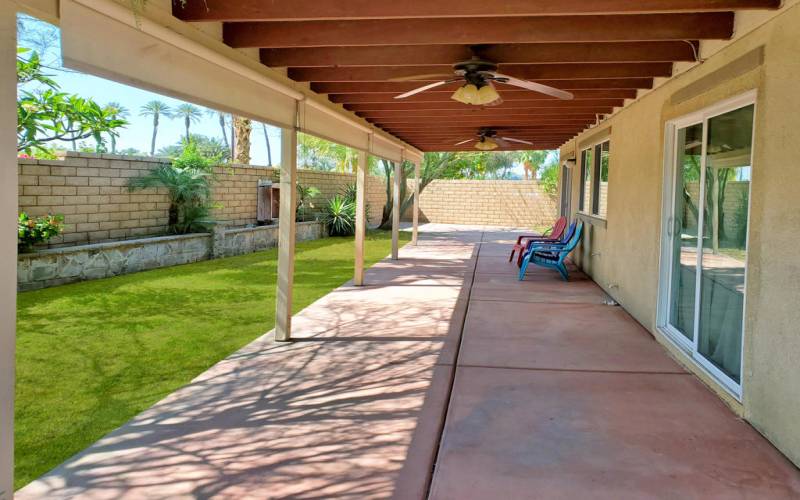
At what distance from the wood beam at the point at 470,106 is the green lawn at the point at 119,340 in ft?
8.20

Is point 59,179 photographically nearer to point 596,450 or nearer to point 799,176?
point 596,450

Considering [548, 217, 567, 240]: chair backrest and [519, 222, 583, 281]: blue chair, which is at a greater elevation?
[548, 217, 567, 240]: chair backrest

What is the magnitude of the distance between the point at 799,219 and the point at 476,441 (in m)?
2.05

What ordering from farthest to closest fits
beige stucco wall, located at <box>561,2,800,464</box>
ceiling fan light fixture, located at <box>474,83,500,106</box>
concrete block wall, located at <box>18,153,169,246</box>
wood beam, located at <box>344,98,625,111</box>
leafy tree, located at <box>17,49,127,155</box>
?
concrete block wall, located at <box>18,153,169,246</box>
wood beam, located at <box>344,98,625,111</box>
leafy tree, located at <box>17,49,127,155</box>
ceiling fan light fixture, located at <box>474,83,500,106</box>
beige stucco wall, located at <box>561,2,800,464</box>

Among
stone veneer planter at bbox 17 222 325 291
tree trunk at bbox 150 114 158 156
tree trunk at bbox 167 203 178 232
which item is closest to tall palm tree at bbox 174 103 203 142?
tree trunk at bbox 150 114 158 156

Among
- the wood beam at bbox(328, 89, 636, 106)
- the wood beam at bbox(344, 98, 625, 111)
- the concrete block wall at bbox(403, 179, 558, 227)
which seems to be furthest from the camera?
the concrete block wall at bbox(403, 179, 558, 227)

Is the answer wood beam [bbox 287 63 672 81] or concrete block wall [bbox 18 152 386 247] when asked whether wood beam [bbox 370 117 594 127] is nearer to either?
wood beam [bbox 287 63 672 81]

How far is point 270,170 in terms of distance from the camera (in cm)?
1461

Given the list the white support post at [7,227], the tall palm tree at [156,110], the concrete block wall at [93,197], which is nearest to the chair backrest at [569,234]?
the concrete block wall at [93,197]

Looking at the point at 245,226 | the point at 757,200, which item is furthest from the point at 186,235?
the point at 757,200

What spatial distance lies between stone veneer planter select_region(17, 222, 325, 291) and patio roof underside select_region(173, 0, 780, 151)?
431cm

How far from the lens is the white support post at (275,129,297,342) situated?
18.4ft

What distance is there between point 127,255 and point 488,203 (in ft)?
49.3

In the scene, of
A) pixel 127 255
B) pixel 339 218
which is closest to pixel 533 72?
pixel 127 255
